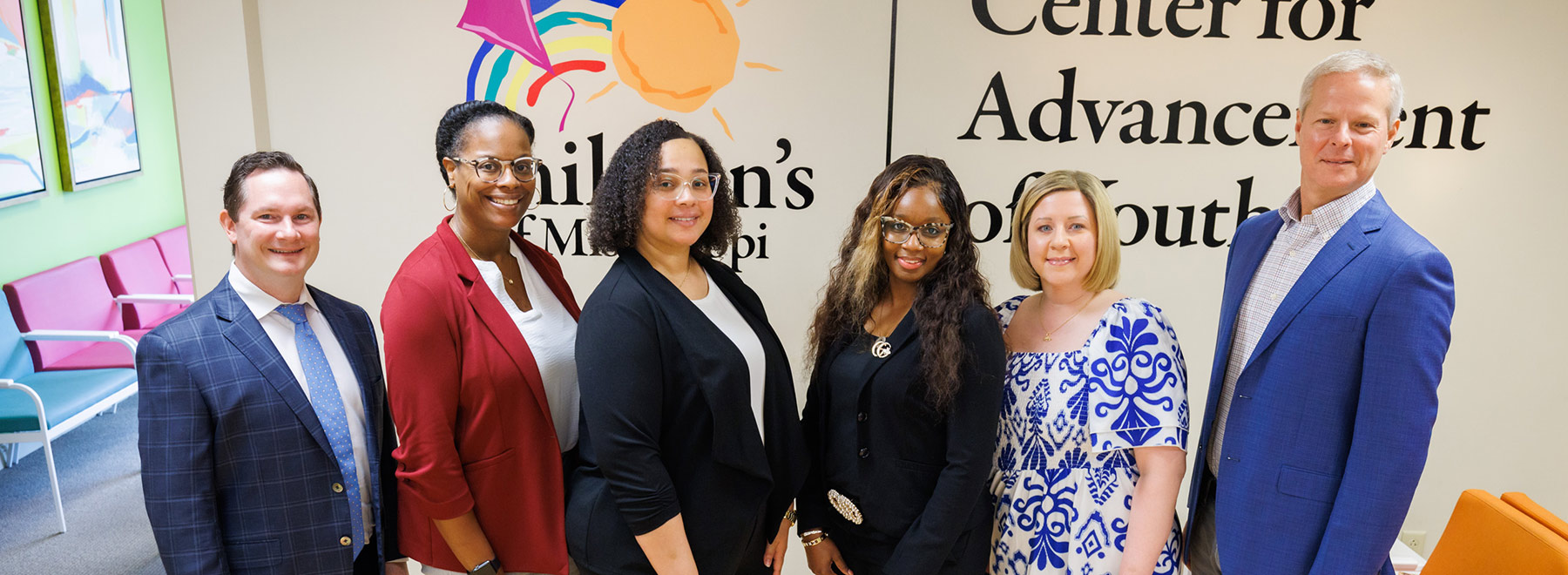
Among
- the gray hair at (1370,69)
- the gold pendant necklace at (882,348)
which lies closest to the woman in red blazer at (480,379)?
the gold pendant necklace at (882,348)

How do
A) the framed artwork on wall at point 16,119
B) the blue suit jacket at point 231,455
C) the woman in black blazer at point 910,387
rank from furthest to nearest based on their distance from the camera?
the framed artwork on wall at point 16,119
the woman in black blazer at point 910,387
the blue suit jacket at point 231,455

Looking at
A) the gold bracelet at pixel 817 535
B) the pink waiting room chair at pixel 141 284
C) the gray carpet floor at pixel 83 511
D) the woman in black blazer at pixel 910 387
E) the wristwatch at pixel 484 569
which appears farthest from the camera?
the pink waiting room chair at pixel 141 284

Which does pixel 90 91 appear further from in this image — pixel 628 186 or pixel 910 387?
pixel 910 387

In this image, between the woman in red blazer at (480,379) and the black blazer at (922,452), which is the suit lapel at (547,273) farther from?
the black blazer at (922,452)

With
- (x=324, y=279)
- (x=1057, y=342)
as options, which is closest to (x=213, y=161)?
(x=324, y=279)

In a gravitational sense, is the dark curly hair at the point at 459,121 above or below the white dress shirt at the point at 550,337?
above

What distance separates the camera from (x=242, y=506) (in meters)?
1.71

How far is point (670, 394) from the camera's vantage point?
180 centimetres

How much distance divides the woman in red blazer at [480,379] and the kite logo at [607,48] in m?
1.00

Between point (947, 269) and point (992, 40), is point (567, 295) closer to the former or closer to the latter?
point (947, 269)

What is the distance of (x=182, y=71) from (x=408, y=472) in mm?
1962

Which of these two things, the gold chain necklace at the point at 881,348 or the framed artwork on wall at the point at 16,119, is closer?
the gold chain necklace at the point at 881,348

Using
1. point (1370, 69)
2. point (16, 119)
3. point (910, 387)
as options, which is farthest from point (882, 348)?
point (16, 119)

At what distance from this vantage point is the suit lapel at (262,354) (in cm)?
171
